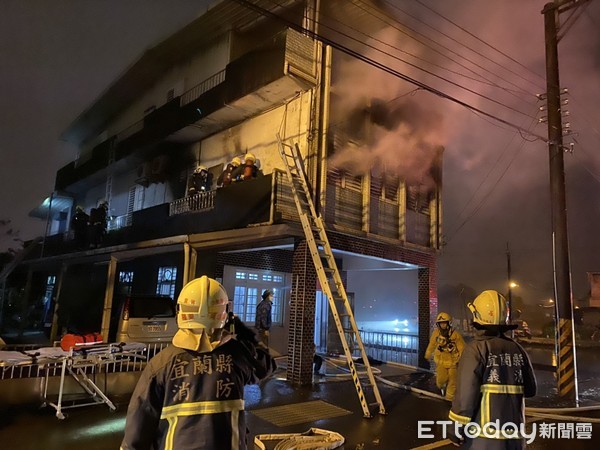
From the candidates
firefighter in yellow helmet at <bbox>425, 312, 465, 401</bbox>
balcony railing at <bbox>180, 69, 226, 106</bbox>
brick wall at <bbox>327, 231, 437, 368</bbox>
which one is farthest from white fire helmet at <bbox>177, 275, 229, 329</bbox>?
balcony railing at <bbox>180, 69, 226, 106</bbox>

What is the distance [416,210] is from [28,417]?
10.6 meters

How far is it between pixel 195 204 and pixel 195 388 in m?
9.47

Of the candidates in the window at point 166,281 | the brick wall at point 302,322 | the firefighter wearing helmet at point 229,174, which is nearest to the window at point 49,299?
the window at point 166,281

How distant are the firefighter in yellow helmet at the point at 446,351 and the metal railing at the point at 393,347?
5.58 meters

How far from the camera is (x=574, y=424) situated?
22.6 ft

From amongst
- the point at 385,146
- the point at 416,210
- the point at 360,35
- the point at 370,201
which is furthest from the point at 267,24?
the point at 416,210

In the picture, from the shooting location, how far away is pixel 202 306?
238 cm

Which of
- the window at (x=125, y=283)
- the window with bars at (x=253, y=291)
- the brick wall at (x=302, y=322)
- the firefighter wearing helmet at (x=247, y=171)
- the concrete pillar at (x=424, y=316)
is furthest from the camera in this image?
the window at (x=125, y=283)

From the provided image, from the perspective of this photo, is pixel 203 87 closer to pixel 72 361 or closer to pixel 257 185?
pixel 257 185

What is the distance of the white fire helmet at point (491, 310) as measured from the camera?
3430 millimetres

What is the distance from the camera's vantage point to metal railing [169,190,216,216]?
426 inches

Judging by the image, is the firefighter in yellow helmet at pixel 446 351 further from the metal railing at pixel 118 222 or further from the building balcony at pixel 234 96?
the metal railing at pixel 118 222

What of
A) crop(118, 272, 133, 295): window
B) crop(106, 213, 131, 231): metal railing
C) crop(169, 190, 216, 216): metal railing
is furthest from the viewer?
crop(106, 213, 131, 231): metal railing

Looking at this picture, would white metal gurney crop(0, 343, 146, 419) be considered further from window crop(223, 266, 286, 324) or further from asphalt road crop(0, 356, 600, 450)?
window crop(223, 266, 286, 324)
